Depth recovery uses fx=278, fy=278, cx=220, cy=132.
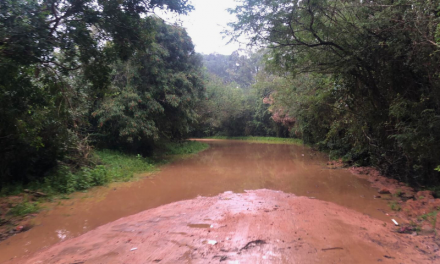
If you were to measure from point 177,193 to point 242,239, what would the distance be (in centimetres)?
445

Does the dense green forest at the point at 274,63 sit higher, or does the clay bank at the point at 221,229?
the dense green forest at the point at 274,63

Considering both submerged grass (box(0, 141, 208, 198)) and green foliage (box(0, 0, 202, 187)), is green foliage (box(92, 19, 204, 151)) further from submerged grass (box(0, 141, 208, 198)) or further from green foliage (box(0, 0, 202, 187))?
green foliage (box(0, 0, 202, 187))

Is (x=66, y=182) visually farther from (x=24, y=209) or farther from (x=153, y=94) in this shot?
(x=153, y=94)

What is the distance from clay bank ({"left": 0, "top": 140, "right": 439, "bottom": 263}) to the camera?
12.7 ft

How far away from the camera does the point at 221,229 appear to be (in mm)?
4926

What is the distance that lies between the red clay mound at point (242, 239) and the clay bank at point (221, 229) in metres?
0.01

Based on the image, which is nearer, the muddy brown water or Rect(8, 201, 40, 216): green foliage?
the muddy brown water

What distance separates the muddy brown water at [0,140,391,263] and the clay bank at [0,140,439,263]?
0.09 feet

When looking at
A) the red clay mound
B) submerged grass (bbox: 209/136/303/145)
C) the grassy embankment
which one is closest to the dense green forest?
the grassy embankment

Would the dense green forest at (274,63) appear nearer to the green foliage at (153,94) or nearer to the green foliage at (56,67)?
the green foliage at (56,67)

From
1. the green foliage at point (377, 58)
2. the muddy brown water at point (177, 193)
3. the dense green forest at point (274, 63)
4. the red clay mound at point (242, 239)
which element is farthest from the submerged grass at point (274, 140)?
the red clay mound at point (242, 239)

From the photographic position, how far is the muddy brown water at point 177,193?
516 cm

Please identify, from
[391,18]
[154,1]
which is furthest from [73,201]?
[391,18]

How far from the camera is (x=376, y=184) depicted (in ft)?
30.3
